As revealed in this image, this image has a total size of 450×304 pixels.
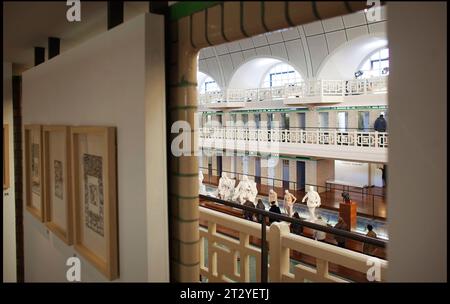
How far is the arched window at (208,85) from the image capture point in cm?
1703

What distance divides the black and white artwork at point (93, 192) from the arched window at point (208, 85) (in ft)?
49.1

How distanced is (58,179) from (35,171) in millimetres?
779

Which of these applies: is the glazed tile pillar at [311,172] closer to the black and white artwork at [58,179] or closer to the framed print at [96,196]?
the black and white artwork at [58,179]

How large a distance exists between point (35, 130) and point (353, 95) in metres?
9.40

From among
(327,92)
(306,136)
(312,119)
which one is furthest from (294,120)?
(306,136)

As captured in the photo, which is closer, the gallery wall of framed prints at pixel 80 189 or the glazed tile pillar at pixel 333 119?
the gallery wall of framed prints at pixel 80 189

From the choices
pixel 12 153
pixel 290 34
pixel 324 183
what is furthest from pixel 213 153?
pixel 12 153

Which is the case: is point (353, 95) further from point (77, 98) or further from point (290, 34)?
point (77, 98)

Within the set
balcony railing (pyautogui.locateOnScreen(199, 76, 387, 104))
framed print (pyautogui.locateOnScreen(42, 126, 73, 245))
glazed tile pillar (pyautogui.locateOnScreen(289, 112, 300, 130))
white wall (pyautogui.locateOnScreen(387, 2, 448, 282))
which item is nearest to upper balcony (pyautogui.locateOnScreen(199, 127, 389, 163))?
balcony railing (pyautogui.locateOnScreen(199, 76, 387, 104))

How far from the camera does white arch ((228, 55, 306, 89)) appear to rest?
14.1m

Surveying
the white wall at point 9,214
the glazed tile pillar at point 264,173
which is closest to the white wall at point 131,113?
the white wall at point 9,214

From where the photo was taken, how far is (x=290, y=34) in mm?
11609

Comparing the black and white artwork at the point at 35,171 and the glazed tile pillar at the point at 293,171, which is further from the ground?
the black and white artwork at the point at 35,171

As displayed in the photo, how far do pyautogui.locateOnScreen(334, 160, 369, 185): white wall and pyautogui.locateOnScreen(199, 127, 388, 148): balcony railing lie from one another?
333 cm
